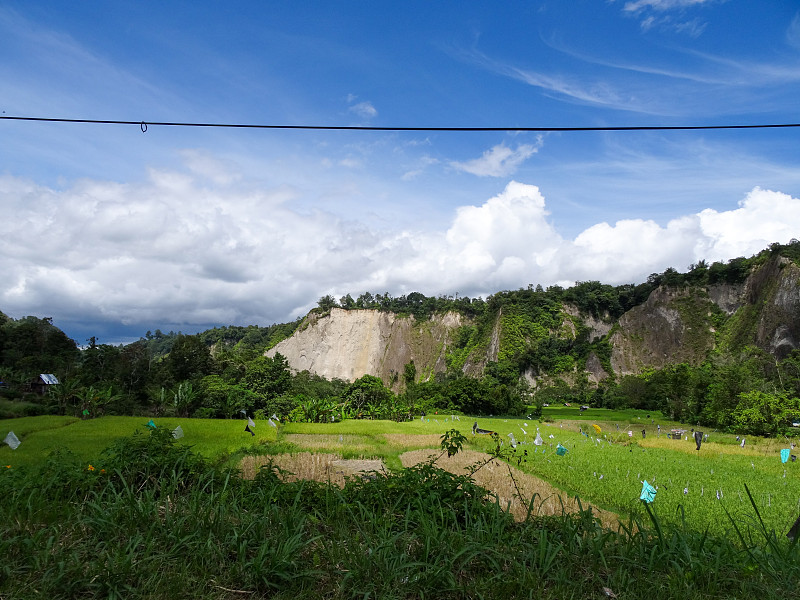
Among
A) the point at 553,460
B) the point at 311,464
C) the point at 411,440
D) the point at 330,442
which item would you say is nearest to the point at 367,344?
the point at 411,440

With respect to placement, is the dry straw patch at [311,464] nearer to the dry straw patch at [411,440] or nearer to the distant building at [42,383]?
the dry straw patch at [411,440]

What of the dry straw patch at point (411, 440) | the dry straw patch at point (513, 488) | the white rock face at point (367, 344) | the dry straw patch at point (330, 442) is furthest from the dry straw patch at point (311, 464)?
the white rock face at point (367, 344)

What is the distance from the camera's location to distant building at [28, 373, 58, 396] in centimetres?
3488

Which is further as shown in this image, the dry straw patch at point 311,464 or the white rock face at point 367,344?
the white rock face at point 367,344

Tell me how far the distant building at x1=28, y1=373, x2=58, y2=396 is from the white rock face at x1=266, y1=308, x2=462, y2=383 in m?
49.0

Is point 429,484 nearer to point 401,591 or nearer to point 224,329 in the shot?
point 401,591

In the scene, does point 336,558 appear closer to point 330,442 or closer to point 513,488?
point 513,488

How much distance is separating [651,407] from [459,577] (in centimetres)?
5693

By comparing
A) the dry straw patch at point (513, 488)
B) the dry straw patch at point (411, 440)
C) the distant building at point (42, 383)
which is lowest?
the dry straw patch at point (411, 440)

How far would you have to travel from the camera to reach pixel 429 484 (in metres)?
4.88

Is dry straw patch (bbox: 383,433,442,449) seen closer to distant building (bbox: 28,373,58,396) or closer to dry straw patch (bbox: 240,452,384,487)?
dry straw patch (bbox: 240,452,384,487)

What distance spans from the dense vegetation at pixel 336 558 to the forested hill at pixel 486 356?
2863 cm

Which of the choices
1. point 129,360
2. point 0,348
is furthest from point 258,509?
point 0,348

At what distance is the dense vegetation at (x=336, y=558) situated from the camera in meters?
2.79
